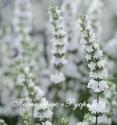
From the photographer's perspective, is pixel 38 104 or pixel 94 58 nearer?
pixel 94 58

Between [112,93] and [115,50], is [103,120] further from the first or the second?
[115,50]

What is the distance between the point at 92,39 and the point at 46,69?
637 cm

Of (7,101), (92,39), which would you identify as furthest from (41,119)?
(7,101)

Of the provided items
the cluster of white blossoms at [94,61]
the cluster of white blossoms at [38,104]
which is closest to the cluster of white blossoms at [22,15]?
the cluster of white blossoms at [38,104]

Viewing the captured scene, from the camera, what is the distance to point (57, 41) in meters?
8.01

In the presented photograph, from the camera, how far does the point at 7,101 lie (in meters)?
11.8

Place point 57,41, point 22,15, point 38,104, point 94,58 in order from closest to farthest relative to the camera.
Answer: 1. point 94,58
2. point 38,104
3. point 57,41
4. point 22,15

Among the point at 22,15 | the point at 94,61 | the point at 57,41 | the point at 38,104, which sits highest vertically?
the point at 22,15

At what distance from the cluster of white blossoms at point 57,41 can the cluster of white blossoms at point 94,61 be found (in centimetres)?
101

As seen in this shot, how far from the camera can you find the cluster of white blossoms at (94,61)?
252 inches

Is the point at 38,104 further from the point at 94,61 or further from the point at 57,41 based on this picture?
the point at 57,41

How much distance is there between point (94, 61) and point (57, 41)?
1526mm

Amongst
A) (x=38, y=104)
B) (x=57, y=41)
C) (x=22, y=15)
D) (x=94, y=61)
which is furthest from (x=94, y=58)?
(x=22, y=15)

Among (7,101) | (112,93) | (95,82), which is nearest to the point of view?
(95,82)
